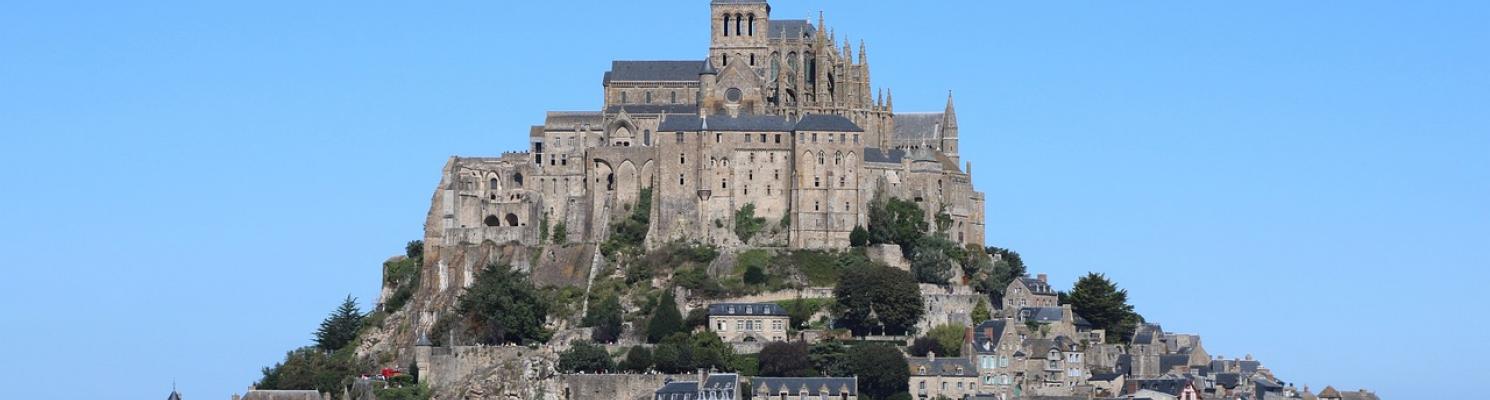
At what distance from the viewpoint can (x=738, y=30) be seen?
13225 centimetres

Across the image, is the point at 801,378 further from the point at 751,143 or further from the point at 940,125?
the point at 940,125

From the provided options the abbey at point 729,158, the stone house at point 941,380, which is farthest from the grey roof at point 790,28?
the stone house at point 941,380

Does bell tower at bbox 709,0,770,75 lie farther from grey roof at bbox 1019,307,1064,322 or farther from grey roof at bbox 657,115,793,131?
grey roof at bbox 1019,307,1064,322

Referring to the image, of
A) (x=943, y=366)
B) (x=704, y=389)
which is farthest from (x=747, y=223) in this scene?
(x=704, y=389)

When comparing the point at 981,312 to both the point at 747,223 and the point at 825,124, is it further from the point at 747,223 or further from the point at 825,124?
the point at 747,223

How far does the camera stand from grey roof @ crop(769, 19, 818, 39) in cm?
13300

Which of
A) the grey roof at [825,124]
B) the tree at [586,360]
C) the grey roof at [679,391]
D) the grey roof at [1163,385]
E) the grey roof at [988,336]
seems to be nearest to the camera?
the grey roof at [679,391]

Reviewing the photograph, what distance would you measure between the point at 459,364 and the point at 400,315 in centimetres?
1023

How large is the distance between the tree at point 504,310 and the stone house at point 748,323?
7.28 m

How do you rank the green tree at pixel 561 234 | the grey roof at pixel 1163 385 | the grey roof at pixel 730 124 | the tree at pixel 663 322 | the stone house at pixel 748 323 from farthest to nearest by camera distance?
1. the green tree at pixel 561 234
2. the grey roof at pixel 730 124
3. the stone house at pixel 748 323
4. the tree at pixel 663 322
5. the grey roof at pixel 1163 385

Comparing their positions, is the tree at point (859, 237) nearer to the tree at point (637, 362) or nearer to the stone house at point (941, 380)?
the stone house at point (941, 380)

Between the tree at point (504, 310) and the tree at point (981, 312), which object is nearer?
the tree at point (504, 310)

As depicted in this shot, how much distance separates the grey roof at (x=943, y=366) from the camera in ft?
371

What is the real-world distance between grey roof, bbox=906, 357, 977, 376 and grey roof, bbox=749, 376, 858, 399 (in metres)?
3.43
